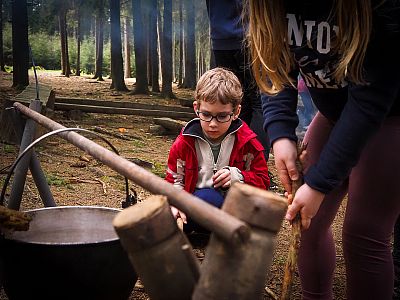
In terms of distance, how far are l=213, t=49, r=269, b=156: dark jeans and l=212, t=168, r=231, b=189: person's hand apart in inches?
37.9

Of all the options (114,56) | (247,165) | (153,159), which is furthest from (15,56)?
(247,165)

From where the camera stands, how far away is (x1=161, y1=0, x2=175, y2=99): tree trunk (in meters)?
15.1

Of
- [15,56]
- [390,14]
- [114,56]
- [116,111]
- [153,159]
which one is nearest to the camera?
[390,14]

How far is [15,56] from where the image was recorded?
1179cm

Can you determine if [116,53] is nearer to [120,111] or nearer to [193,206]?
[120,111]

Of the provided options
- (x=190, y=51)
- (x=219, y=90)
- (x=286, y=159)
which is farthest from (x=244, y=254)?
(x=190, y=51)

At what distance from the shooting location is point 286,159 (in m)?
1.86

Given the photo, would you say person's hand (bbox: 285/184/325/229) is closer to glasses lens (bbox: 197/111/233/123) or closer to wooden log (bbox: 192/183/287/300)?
wooden log (bbox: 192/183/287/300)

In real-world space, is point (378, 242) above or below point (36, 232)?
above

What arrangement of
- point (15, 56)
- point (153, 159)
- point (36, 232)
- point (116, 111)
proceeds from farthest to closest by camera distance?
point (15, 56) < point (116, 111) < point (153, 159) < point (36, 232)

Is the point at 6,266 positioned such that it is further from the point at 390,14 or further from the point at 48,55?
the point at 48,55

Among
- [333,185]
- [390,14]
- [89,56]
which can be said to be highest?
[390,14]

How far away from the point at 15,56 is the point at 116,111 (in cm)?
462

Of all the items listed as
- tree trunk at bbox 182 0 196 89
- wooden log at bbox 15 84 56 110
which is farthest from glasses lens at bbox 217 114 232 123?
tree trunk at bbox 182 0 196 89
